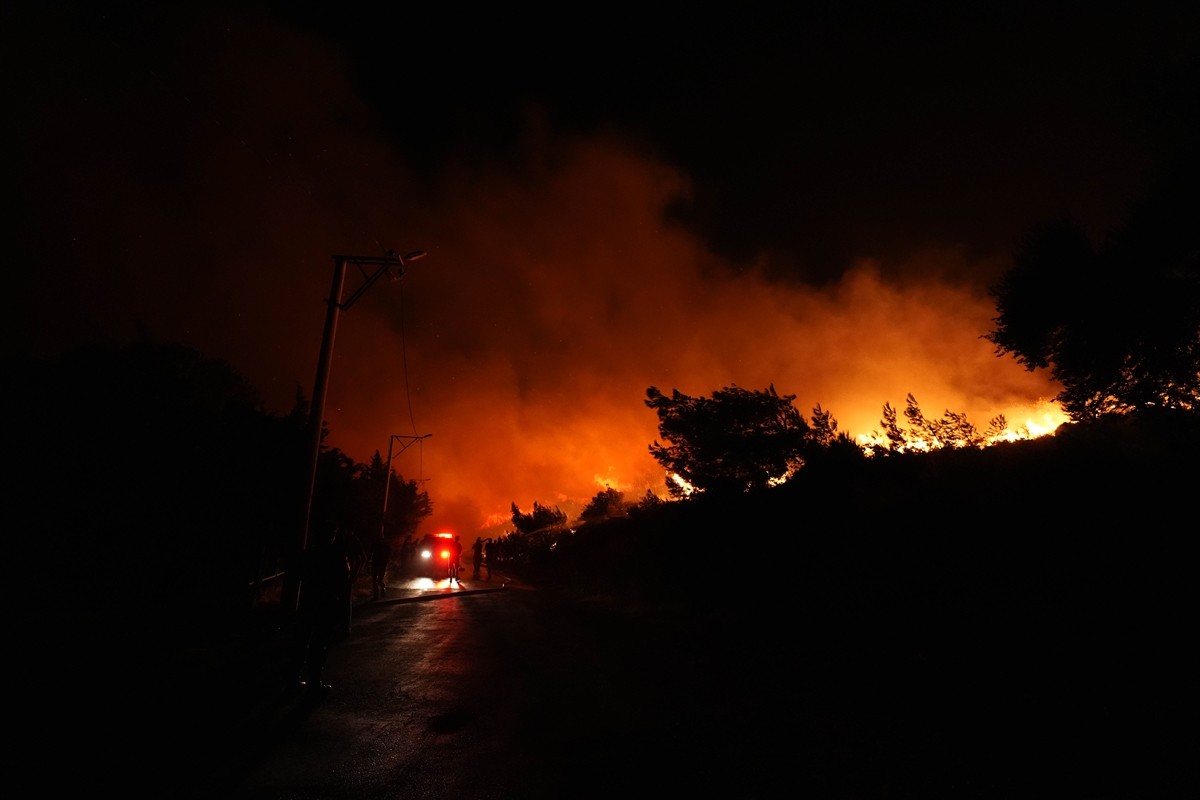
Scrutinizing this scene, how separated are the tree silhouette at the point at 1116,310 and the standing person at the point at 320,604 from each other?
21.4 m

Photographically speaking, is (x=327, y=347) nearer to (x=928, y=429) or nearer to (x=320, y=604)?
(x=320, y=604)

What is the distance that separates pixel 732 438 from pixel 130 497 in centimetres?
2139

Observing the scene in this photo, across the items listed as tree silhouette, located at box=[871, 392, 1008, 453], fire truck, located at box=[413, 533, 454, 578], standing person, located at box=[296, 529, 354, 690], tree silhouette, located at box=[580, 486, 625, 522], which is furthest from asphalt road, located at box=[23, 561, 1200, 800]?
tree silhouette, located at box=[580, 486, 625, 522]

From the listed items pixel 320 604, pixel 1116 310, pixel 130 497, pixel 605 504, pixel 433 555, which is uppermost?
pixel 1116 310

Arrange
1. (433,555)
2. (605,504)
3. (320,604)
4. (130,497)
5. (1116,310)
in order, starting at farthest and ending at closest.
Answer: (605,504) → (433,555) → (1116,310) → (130,497) → (320,604)

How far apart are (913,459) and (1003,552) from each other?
5527mm

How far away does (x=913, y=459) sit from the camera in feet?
37.9

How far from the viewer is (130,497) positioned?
34.9 feet

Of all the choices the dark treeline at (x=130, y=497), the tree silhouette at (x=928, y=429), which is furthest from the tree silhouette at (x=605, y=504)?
the dark treeline at (x=130, y=497)

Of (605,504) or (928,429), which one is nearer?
(928,429)

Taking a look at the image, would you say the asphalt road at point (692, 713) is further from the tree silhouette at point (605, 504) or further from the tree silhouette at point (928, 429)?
the tree silhouette at point (605, 504)

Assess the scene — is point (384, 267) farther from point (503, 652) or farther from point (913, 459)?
point (913, 459)

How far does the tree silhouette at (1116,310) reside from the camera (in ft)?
55.6

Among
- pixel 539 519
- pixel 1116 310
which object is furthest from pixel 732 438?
pixel 539 519
